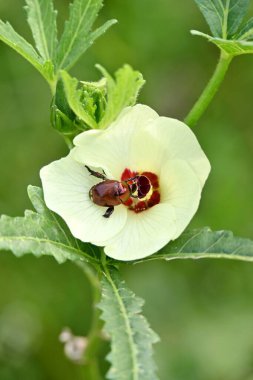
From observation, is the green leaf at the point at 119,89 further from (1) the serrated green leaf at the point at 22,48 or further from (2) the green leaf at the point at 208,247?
(2) the green leaf at the point at 208,247

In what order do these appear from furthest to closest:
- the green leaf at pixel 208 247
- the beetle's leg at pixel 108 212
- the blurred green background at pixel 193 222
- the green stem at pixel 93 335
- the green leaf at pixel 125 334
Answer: the blurred green background at pixel 193 222, the green stem at pixel 93 335, the beetle's leg at pixel 108 212, the green leaf at pixel 208 247, the green leaf at pixel 125 334

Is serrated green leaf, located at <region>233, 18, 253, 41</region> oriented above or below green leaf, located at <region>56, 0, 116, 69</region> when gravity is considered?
below

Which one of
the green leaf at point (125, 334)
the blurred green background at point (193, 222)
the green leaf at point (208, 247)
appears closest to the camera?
the green leaf at point (125, 334)

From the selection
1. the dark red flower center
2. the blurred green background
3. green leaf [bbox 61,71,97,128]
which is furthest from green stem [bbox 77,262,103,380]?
the blurred green background

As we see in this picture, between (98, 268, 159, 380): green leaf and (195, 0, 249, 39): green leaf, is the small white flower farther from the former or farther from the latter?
(195, 0, 249, 39): green leaf

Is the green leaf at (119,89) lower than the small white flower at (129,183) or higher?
higher

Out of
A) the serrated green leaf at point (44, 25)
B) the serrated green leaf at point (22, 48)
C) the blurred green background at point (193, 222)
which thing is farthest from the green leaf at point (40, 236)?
the blurred green background at point (193, 222)
